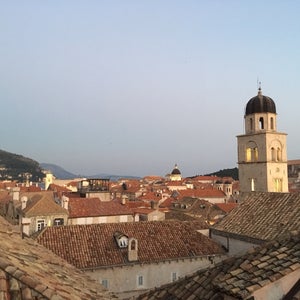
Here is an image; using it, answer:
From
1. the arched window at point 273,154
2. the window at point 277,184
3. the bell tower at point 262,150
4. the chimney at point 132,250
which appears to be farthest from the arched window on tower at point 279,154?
the chimney at point 132,250

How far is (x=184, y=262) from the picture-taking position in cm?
2159

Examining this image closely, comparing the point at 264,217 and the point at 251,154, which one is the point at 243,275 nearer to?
the point at 264,217

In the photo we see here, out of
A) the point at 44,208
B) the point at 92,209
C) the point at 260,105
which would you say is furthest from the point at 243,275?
the point at 260,105

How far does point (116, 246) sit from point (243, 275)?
17335 millimetres

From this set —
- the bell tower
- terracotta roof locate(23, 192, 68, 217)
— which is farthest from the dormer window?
the bell tower

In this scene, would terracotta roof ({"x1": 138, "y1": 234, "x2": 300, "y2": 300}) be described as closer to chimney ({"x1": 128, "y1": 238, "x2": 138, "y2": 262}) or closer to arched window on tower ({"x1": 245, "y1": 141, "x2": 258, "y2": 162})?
chimney ({"x1": 128, "y1": 238, "x2": 138, "y2": 262})

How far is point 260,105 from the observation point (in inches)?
1799

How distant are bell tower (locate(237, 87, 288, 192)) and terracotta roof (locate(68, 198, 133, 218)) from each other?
1753 cm

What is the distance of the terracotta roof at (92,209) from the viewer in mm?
36781

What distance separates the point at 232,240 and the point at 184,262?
11.2ft

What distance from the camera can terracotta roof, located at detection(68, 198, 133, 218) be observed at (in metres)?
36.8

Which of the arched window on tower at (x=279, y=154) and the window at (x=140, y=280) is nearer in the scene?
the window at (x=140, y=280)

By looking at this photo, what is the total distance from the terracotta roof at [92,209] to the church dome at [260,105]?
829 inches

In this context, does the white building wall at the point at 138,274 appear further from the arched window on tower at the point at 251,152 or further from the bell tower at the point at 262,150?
the arched window on tower at the point at 251,152
